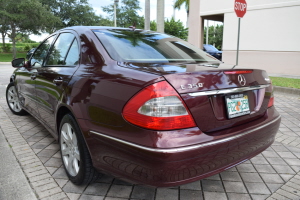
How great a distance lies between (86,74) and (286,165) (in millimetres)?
2430

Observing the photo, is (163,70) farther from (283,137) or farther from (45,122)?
(283,137)

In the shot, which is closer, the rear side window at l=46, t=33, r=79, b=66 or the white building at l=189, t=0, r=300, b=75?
the rear side window at l=46, t=33, r=79, b=66

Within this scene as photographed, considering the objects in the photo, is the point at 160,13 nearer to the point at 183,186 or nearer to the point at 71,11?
the point at 183,186

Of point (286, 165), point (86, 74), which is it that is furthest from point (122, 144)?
point (286, 165)

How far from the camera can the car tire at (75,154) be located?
2291 mm

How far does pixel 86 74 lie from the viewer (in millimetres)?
2299

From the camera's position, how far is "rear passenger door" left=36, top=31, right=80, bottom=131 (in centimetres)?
263

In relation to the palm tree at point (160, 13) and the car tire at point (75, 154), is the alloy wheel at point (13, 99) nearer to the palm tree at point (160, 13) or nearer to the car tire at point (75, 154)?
the car tire at point (75, 154)

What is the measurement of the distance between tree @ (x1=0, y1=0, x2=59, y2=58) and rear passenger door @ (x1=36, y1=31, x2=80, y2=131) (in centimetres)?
2872

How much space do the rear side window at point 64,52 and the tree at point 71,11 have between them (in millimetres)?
40441

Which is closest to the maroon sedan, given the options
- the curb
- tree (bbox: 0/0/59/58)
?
the curb

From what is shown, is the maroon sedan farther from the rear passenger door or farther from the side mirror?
the side mirror

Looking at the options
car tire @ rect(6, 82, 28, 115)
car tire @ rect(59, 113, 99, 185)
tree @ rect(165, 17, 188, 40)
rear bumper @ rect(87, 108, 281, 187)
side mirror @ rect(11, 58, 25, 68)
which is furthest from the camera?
tree @ rect(165, 17, 188, 40)

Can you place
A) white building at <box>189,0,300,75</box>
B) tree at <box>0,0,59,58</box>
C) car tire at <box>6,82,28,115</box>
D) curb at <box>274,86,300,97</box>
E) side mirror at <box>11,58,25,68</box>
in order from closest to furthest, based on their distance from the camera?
side mirror at <box>11,58,25,68</box>, car tire at <box>6,82,28,115</box>, curb at <box>274,86,300,97</box>, white building at <box>189,0,300,75</box>, tree at <box>0,0,59,58</box>
